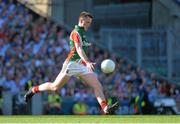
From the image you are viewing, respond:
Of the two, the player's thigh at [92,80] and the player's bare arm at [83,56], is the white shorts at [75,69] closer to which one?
the player's thigh at [92,80]

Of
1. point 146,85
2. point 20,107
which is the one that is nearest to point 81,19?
point 20,107

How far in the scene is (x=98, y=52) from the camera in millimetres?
30359

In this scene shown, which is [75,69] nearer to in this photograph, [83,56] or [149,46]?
[83,56]

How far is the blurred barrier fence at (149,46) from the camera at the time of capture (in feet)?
103

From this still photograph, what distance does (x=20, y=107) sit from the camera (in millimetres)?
26312

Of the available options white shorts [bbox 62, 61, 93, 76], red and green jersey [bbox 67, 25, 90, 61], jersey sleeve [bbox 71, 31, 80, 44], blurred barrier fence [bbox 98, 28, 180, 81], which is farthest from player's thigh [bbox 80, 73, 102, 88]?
blurred barrier fence [bbox 98, 28, 180, 81]

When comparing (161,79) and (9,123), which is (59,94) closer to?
(161,79)

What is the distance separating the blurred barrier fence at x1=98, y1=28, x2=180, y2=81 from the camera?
31391mm

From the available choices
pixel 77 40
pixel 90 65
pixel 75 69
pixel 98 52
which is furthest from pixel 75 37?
pixel 98 52

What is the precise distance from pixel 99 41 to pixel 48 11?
284 centimetres

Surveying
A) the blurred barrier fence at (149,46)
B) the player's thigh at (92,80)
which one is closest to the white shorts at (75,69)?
the player's thigh at (92,80)

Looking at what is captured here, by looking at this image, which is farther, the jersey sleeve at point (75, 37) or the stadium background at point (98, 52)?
the stadium background at point (98, 52)

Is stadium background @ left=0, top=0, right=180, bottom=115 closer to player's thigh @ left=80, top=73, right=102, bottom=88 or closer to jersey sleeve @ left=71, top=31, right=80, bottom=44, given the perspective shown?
player's thigh @ left=80, top=73, right=102, bottom=88

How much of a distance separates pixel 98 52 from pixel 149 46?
7.70ft
